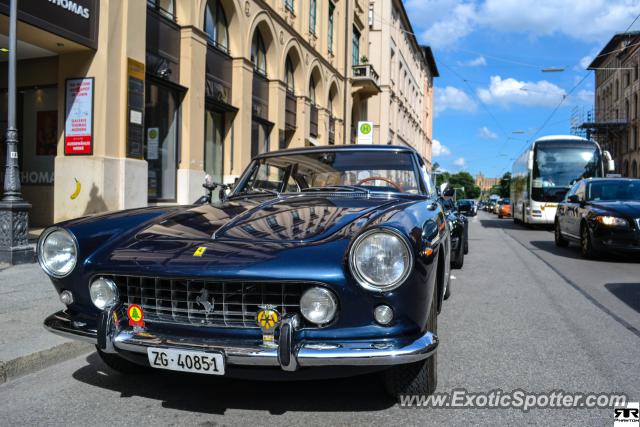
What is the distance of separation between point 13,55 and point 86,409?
5941 millimetres

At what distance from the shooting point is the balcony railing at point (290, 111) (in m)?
19.8

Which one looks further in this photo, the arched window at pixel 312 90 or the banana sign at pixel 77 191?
the arched window at pixel 312 90

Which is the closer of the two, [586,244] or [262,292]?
[262,292]

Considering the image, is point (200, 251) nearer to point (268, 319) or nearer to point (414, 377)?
point (268, 319)

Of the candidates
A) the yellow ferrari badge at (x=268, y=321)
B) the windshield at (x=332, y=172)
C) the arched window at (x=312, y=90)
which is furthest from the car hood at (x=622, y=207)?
the arched window at (x=312, y=90)

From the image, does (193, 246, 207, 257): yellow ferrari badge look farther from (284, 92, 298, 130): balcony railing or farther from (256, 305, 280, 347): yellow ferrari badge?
(284, 92, 298, 130): balcony railing

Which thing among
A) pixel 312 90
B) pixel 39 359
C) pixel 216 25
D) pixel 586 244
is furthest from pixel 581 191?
pixel 312 90

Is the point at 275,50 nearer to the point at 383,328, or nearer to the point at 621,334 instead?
the point at 621,334

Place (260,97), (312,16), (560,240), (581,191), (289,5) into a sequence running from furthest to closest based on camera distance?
(312,16) → (289,5) → (260,97) → (560,240) → (581,191)

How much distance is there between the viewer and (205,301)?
8.45 ft

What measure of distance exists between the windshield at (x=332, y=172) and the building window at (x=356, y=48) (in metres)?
26.2

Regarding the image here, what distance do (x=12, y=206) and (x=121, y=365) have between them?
483 cm

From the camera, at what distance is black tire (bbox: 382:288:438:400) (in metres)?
2.73

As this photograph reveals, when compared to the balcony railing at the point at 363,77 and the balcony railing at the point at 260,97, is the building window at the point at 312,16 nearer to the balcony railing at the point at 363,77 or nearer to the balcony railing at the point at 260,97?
the balcony railing at the point at 260,97
